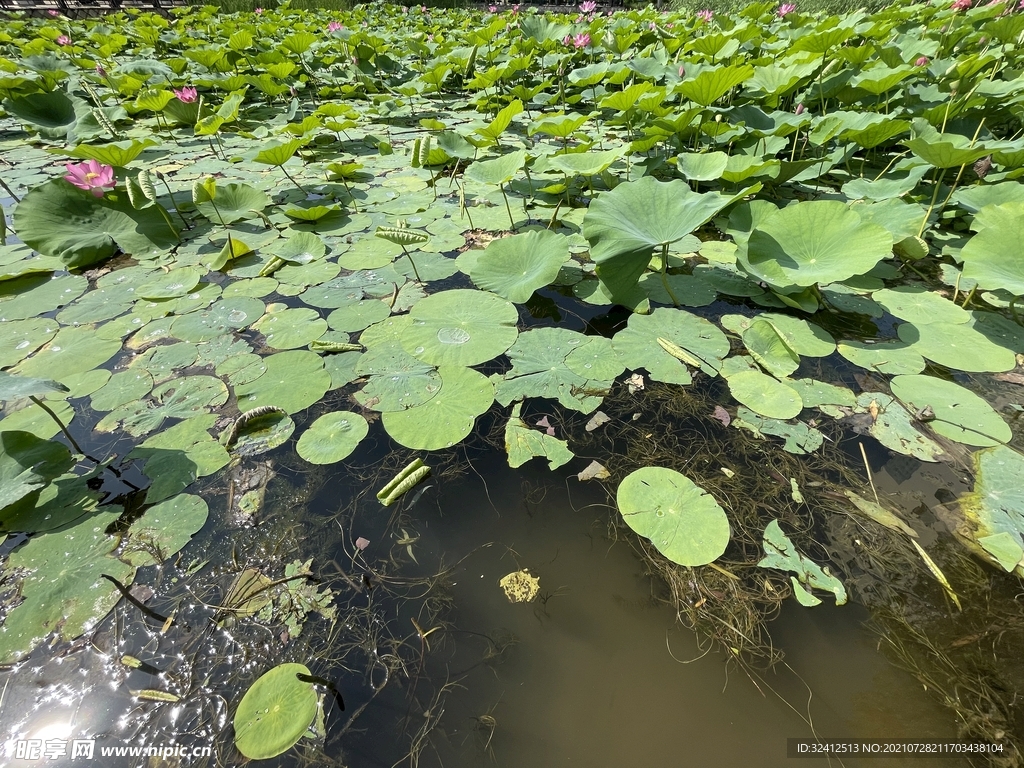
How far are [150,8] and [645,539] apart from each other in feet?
68.3

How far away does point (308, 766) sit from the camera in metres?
1.05

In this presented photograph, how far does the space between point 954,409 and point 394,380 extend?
223 cm

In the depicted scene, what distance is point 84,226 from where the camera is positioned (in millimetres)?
2844

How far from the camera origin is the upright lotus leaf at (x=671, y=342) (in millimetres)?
1954

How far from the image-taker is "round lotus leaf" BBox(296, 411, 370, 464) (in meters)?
1.68

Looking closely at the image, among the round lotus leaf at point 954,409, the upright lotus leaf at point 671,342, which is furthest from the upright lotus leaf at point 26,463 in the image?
the round lotus leaf at point 954,409

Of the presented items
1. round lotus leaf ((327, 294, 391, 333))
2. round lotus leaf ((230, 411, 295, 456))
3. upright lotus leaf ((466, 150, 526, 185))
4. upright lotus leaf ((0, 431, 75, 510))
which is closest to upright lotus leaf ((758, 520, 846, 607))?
round lotus leaf ((230, 411, 295, 456))

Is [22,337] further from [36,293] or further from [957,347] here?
[957,347]

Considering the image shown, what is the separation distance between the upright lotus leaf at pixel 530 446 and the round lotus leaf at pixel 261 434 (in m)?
0.88

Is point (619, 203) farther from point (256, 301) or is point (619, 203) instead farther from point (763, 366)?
point (256, 301)

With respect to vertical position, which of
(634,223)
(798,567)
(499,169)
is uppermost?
(499,169)

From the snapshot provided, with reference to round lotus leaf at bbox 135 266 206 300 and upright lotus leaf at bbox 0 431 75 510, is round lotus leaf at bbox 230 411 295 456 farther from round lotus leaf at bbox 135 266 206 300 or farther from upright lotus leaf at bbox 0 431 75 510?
round lotus leaf at bbox 135 266 206 300

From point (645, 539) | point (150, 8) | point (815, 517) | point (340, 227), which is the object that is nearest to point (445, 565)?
point (645, 539)

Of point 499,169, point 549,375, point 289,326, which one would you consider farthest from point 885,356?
point 289,326
